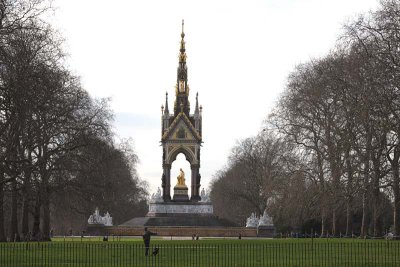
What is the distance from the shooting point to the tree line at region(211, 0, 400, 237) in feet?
139

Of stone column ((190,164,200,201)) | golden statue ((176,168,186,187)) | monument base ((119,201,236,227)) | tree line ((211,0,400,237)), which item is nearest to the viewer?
tree line ((211,0,400,237))

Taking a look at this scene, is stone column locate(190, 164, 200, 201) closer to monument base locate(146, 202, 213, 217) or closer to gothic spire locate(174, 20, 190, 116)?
monument base locate(146, 202, 213, 217)

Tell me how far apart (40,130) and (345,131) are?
1651 centimetres

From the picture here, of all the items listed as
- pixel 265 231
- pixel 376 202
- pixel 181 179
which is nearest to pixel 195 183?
pixel 181 179

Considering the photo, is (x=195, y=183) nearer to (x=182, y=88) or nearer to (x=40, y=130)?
(x=182, y=88)

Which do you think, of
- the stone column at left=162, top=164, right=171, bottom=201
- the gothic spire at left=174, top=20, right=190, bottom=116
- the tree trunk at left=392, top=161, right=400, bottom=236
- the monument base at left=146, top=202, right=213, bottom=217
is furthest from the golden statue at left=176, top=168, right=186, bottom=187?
the tree trunk at left=392, top=161, right=400, bottom=236

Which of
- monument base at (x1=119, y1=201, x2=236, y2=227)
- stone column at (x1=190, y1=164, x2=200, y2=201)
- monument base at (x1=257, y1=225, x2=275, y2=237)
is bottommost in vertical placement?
monument base at (x1=257, y1=225, x2=275, y2=237)

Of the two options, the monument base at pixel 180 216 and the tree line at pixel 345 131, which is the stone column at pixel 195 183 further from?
the tree line at pixel 345 131

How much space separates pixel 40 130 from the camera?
41.4 metres

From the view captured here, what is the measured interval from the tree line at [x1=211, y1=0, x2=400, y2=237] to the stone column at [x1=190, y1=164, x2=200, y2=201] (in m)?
11.4

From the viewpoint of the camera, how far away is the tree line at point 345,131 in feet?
139

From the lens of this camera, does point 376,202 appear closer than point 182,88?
Yes

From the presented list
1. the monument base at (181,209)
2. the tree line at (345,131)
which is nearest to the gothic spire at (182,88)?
the monument base at (181,209)

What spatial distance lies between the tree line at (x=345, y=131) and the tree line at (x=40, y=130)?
12.3m
